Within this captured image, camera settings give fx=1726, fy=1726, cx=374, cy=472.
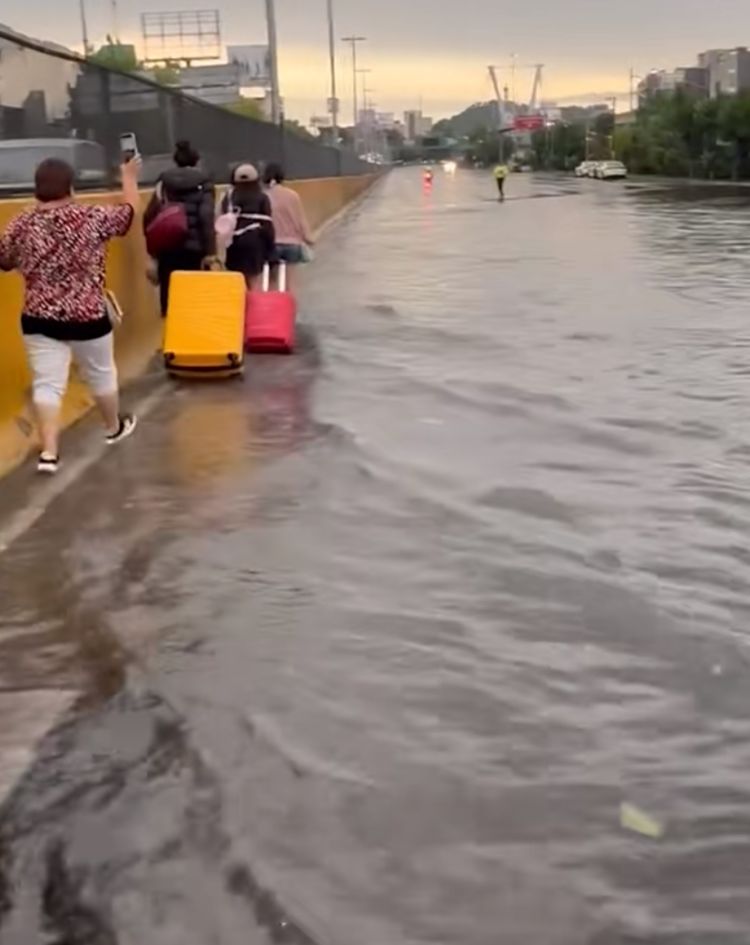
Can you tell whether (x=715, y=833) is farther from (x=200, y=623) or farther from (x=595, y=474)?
(x=595, y=474)

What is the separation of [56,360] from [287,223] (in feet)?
26.2

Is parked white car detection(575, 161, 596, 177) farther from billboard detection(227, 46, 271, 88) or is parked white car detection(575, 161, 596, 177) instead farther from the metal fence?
the metal fence

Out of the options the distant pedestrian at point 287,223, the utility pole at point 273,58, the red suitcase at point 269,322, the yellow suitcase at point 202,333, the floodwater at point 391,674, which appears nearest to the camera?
the floodwater at point 391,674

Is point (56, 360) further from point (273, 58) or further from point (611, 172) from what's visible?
point (611, 172)

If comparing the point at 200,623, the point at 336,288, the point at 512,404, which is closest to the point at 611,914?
the point at 200,623

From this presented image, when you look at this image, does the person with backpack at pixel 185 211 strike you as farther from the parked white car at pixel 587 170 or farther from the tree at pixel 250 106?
the parked white car at pixel 587 170

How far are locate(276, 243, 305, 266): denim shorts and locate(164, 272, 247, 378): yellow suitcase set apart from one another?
3642 mm

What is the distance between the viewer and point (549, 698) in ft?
18.4

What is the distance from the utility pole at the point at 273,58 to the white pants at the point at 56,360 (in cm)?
4379

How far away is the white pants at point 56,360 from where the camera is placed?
904cm

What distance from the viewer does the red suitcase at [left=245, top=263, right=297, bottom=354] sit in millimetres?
14297

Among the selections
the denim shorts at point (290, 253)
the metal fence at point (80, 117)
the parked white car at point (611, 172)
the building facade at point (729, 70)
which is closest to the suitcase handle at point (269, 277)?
the denim shorts at point (290, 253)

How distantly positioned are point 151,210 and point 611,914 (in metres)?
10.5

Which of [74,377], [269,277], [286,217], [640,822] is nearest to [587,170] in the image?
[286,217]
